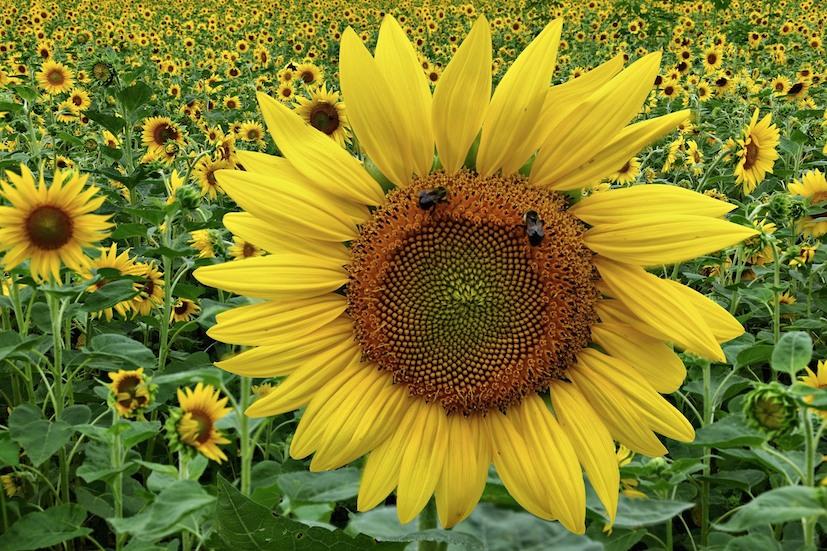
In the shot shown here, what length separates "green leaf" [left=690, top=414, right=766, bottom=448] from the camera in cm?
128

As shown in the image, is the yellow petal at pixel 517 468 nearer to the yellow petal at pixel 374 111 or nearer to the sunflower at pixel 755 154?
the yellow petal at pixel 374 111

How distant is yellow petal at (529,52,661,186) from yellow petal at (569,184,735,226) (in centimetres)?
6

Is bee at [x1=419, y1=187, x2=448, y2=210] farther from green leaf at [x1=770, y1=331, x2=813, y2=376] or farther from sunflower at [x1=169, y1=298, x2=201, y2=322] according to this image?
sunflower at [x1=169, y1=298, x2=201, y2=322]

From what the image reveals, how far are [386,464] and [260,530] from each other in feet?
0.62

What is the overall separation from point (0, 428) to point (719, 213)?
6.54 feet

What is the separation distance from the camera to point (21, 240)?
2.06m

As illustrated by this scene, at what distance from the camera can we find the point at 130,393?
6.31 ft

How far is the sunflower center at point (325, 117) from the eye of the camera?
359 cm

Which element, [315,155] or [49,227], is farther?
[49,227]

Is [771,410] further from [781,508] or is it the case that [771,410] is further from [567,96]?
[567,96]

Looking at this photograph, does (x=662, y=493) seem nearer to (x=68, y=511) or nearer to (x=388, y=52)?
(x=388, y=52)

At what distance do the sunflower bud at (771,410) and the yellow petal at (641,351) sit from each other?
0.18m

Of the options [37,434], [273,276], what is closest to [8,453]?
[37,434]

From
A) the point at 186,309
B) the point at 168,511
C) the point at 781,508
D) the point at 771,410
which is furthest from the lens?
the point at 186,309
